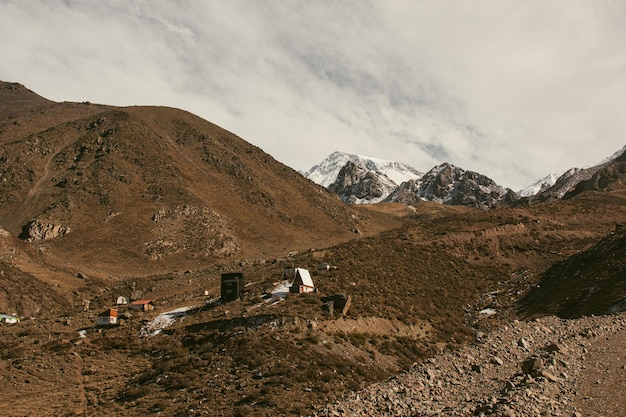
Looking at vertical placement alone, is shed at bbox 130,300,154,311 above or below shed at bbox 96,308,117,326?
above

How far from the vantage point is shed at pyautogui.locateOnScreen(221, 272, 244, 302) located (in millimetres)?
45312

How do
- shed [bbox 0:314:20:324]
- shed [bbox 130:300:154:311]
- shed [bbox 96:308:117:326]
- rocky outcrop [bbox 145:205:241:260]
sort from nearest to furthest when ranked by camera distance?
1. shed [bbox 96:308:117:326]
2. shed [bbox 130:300:154:311]
3. shed [bbox 0:314:20:324]
4. rocky outcrop [bbox 145:205:241:260]

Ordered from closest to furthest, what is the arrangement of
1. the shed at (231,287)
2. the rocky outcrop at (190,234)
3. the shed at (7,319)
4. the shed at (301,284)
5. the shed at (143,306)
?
the shed at (301,284)
the shed at (231,287)
the shed at (143,306)
the shed at (7,319)
the rocky outcrop at (190,234)

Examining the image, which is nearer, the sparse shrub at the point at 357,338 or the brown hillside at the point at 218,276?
the brown hillside at the point at 218,276

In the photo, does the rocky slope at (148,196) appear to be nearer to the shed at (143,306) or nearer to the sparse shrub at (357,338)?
the shed at (143,306)

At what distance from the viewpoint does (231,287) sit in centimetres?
4572

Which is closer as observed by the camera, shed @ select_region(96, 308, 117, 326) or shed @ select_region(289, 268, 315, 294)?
shed @ select_region(289, 268, 315, 294)

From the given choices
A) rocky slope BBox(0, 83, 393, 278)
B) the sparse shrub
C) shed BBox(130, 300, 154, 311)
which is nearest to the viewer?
the sparse shrub

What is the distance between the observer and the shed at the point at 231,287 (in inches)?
1784

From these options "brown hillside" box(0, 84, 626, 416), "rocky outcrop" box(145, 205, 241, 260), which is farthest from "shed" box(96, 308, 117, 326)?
"rocky outcrop" box(145, 205, 241, 260)

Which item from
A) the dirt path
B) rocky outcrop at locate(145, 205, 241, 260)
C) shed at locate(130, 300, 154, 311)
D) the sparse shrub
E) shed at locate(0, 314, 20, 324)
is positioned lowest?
the dirt path

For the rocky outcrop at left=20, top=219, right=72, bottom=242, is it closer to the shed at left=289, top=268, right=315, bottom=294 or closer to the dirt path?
the shed at left=289, top=268, right=315, bottom=294

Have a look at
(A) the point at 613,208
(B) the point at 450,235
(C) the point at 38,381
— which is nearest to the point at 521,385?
(C) the point at 38,381

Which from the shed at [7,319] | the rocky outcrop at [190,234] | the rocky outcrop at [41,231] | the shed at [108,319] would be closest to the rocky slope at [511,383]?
the shed at [108,319]
